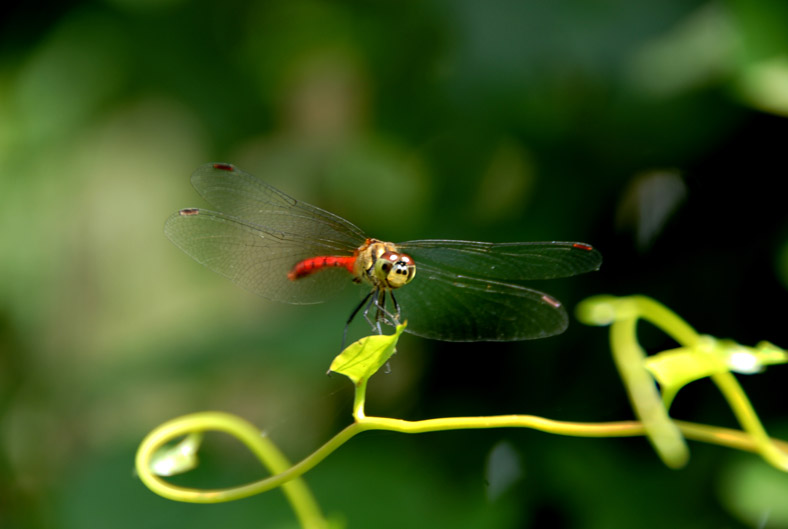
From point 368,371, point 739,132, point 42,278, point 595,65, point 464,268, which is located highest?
point 42,278

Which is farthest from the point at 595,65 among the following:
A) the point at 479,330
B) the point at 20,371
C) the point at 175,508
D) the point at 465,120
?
the point at 20,371

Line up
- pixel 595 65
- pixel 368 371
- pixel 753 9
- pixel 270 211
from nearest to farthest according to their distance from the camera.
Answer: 1. pixel 368 371
2. pixel 270 211
3. pixel 753 9
4. pixel 595 65

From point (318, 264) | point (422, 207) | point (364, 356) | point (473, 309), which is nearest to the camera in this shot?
point (364, 356)

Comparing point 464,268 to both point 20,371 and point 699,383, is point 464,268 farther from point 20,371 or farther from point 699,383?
point 20,371

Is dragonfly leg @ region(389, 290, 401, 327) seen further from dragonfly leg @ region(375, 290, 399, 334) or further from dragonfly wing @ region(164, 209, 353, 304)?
dragonfly wing @ region(164, 209, 353, 304)

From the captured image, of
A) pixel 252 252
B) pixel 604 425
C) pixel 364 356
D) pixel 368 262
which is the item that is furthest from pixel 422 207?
pixel 364 356

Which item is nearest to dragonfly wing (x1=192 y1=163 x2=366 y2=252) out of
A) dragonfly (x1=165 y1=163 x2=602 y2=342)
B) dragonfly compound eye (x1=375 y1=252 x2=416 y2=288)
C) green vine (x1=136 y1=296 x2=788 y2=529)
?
dragonfly (x1=165 y1=163 x2=602 y2=342)

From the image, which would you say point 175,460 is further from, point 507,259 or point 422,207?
point 422,207
